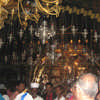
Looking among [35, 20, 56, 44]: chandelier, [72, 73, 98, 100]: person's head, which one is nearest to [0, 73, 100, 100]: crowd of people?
[72, 73, 98, 100]: person's head

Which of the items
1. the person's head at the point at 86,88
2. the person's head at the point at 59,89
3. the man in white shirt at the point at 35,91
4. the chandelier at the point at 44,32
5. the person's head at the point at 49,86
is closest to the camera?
the person's head at the point at 86,88

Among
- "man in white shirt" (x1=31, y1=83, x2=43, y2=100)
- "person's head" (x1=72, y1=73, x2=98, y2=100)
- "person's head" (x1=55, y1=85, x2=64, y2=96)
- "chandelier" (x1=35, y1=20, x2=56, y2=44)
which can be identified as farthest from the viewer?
"person's head" (x1=55, y1=85, x2=64, y2=96)

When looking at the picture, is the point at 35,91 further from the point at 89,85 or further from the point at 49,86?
the point at 89,85

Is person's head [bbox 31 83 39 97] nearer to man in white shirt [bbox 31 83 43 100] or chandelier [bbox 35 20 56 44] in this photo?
man in white shirt [bbox 31 83 43 100]

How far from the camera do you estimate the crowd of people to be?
1.46 meters

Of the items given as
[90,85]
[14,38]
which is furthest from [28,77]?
[90,85]

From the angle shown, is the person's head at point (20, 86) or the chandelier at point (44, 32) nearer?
the person's head at point (20, 86)

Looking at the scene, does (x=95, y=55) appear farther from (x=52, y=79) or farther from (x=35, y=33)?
(x=35, y=33)

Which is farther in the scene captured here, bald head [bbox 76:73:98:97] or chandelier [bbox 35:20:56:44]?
chandelier [bbox 35:20:56:44]

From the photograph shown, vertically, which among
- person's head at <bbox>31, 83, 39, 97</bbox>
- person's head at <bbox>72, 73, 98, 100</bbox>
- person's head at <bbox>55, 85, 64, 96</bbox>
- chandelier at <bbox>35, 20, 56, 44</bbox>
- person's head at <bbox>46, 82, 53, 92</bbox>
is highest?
chandelier at <bbox>35, 20, 56, 44</bbox>

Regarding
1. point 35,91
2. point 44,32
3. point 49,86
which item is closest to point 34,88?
point 35,91

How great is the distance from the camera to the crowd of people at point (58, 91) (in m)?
1.46

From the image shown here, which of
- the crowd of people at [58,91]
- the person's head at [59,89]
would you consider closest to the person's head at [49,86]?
the crowd of people at [58,91]

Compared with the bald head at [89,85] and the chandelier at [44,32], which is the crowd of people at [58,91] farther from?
the chandelier at [44,32]
